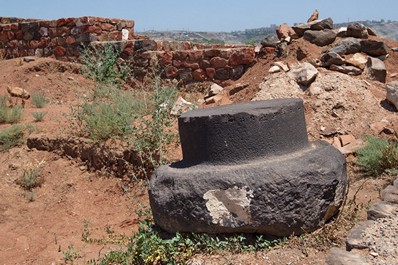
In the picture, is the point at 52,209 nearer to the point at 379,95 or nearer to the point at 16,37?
the point at 379,95

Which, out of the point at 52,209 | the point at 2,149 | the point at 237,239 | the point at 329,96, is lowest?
the point at 52,209

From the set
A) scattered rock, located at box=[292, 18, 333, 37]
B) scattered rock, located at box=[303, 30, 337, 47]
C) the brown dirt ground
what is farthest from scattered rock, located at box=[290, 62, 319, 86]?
scattered rock, located at box=[292, 18, 333, 37]

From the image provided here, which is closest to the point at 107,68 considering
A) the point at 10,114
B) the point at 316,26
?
the point at 10,114

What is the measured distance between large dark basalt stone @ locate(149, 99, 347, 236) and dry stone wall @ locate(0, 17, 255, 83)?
14.4 feet

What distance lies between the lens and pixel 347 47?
6883mm

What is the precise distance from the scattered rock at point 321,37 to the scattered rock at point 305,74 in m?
0.77

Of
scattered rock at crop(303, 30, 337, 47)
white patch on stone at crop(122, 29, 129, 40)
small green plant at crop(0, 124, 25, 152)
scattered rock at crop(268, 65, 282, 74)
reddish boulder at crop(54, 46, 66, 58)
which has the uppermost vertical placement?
scattered rock at crop(303, 30, 337, 47)

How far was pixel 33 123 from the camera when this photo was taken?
715 cm

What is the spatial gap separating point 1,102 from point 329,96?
492cm

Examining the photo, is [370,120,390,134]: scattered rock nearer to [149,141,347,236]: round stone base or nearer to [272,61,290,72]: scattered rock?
[272,61,290,72]: scattered rock

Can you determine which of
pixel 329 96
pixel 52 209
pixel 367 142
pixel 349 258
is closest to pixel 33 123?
pixel 52 209

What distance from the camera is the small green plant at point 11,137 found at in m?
6.68

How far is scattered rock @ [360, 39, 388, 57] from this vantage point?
22.7 feet

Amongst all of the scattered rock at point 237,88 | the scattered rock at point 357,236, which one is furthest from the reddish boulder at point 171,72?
the scattered rock at point 357,236
